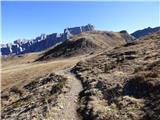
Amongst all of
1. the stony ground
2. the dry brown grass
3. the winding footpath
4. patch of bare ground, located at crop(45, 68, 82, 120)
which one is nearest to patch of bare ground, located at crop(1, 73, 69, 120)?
the stony ground

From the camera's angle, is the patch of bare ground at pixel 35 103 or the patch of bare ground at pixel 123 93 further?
the patch of bare ground at pixel 35 103

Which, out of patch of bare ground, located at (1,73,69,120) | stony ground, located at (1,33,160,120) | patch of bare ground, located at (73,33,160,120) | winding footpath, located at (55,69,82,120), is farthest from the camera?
patch of bare ground, located at (1,73,69,120)

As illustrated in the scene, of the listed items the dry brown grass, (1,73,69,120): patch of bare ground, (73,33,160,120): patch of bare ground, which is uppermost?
(73,33,160,120): patch of bare ground

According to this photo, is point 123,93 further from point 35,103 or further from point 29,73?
point 29,73

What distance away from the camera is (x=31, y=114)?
3594 centimetres

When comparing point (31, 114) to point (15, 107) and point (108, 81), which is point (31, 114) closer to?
point (15, 107)

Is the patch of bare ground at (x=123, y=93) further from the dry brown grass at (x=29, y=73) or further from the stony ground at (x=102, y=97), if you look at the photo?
the dry brown grass at (x=29, y=73)

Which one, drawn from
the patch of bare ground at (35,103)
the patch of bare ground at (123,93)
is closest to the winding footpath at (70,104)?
the patch of bare ground at (123,93)

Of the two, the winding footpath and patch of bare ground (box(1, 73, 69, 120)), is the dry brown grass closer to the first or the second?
patch of bare ground (box(1, 73, 69, 120))

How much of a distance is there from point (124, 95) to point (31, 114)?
35.0ft

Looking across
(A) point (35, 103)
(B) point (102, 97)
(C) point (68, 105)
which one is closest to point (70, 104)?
(C) point (68, 105)

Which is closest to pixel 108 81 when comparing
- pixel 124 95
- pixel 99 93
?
pixel 99 93

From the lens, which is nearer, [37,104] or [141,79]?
[141,79]

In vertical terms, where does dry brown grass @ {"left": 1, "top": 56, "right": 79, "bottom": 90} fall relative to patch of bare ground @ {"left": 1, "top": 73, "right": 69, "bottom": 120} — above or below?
below
